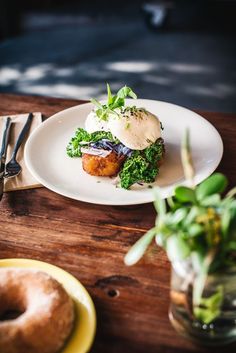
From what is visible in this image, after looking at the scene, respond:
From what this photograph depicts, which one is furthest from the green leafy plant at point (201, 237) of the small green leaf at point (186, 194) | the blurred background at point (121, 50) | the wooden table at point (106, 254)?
the blurred background at point (121, 50)

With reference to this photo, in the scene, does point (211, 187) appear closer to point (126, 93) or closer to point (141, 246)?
point (141, 246)

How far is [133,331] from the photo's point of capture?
26.8 inches

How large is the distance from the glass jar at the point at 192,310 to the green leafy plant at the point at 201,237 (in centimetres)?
1

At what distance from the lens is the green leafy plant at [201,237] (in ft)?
1.81

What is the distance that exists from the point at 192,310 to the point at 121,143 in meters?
0.59

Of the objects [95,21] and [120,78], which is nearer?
[120,78]

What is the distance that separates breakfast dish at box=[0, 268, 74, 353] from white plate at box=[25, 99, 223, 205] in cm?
28

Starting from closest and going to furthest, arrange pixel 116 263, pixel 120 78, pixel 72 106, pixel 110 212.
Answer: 1. pixel 116 263
2. pixel 110 212
3. pixel 72 106
4. pixel 120 78

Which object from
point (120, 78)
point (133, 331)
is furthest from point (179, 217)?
point (120, 78)

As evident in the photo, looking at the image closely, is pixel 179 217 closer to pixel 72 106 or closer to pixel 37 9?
pixel 72 106

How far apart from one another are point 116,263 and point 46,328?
226 mm

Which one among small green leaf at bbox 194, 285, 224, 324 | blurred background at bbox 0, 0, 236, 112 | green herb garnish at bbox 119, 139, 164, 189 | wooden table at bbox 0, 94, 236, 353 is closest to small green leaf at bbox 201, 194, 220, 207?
small green leaf at bbox 194, 285, 224, 324

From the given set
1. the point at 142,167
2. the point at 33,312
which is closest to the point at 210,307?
the point at 33,312

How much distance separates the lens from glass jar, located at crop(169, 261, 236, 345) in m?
0.59
